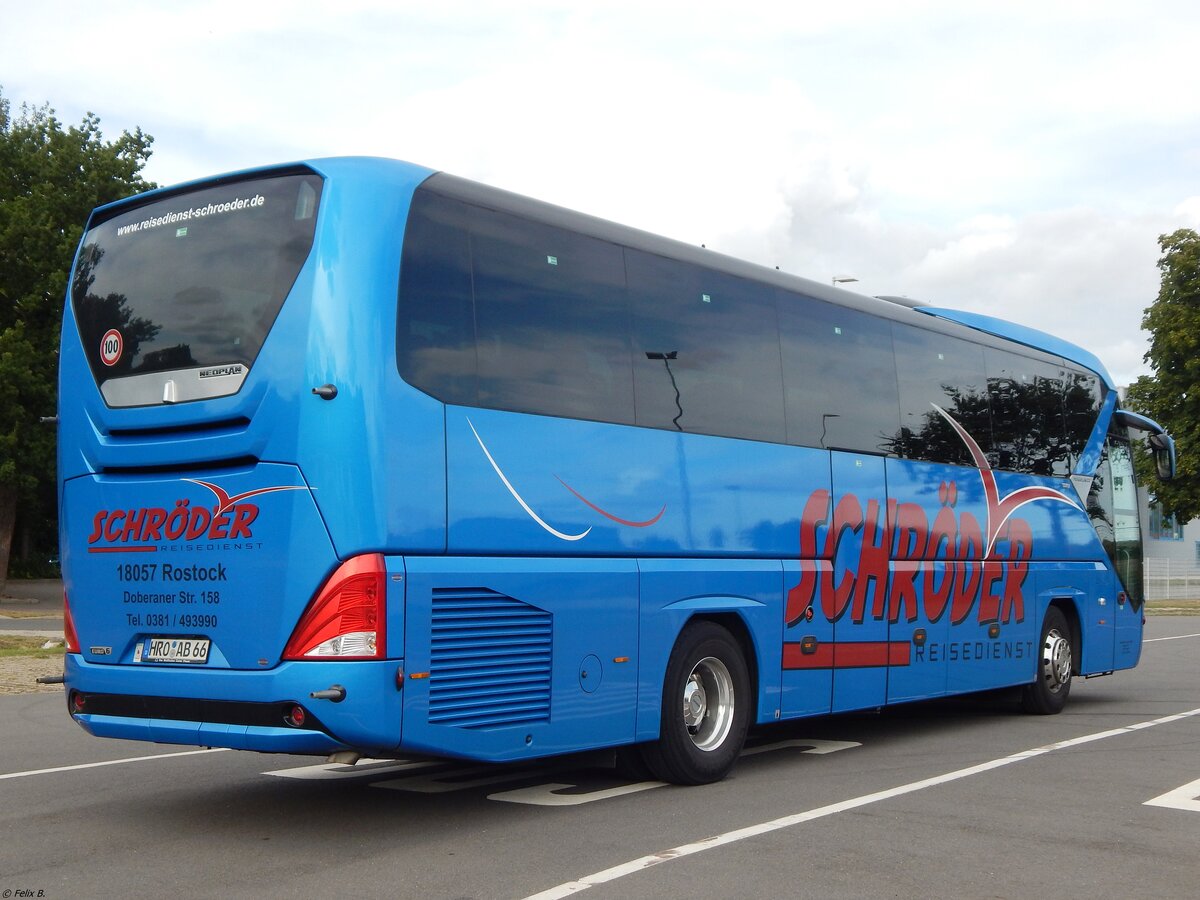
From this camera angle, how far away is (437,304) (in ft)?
24.0

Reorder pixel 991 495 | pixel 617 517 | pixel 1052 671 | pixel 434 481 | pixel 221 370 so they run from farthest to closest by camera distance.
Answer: pixel 1052 671 → pixel 991 495 → pixel 617 517 → pixel 221 370 → pixel 434 481

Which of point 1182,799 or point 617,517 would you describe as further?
point 1182,799

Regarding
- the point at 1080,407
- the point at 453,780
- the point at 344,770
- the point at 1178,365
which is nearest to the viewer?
the point at 453,780

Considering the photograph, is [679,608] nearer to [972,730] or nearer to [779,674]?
[779,674]

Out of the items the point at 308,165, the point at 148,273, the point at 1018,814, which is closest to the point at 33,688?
the point at 148,273

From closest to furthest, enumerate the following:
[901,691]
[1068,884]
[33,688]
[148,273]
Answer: [1068,884] → [148,273] → [901,691] → [33,688]

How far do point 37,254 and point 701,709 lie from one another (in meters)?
34.4

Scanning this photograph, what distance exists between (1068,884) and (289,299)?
15.6ft

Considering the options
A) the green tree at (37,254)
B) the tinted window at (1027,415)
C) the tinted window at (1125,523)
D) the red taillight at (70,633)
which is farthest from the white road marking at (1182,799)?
the green tree at (37,254)

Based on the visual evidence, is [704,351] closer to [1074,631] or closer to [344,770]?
Result: [344,770]

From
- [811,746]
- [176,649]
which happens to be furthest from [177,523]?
[811,746]

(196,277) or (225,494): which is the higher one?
(196,277)

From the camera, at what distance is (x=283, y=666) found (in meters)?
6.81

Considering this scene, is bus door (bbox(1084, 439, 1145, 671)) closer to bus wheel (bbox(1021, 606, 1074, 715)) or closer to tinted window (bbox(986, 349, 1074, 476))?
bus wheel (bbox(1021, 606, 1074, 715))
